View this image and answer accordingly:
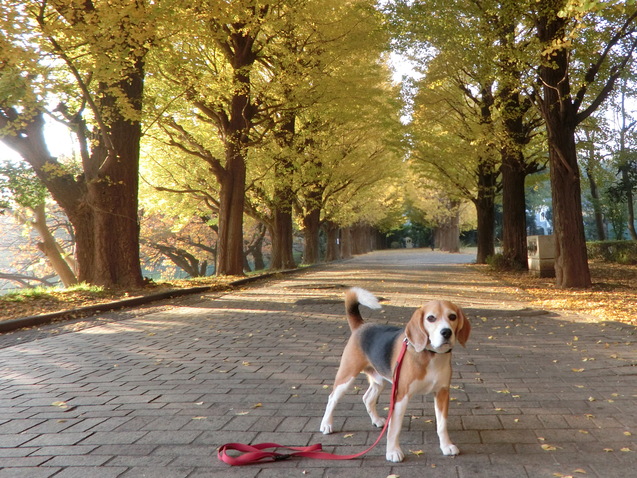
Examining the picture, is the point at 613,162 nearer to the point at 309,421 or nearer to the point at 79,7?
the point at 79,7

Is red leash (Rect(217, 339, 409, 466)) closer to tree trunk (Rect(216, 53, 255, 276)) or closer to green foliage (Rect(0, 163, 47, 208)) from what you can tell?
green foliage (Rect(0, 163, 47, 208))

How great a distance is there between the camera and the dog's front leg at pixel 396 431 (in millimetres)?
3340

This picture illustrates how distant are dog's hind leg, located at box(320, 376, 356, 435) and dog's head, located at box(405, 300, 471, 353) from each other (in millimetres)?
649

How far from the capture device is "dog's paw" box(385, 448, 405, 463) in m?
3.34

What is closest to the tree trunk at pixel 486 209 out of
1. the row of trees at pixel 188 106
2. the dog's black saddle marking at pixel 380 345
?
the row of trees at pixel 188 106

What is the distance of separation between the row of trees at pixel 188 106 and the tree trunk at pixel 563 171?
17.5ft

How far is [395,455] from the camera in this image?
3350 mm

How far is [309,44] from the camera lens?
19844mm

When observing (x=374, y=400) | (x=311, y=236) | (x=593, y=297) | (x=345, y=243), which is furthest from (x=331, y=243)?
(x=374, y=400)

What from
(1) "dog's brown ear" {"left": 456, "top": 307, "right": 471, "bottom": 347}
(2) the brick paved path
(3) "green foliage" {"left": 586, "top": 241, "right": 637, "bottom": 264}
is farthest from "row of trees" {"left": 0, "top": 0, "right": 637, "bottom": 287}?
(1) "dog's brown ear" {"left": 456, "top": 307, "right": 471, "bottom": 347}

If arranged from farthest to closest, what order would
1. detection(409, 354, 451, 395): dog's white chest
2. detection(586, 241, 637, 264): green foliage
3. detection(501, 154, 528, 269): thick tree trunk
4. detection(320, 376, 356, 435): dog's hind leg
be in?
detection(586, 241, 637, 264): green foliage, detection(501, 154, 528, 269): thick tree trunk, detection(320, 376, 356, 435): dog's hind leg, detection(409, 354, 451, 395): dog's white chest

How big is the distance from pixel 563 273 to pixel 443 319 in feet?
39.0

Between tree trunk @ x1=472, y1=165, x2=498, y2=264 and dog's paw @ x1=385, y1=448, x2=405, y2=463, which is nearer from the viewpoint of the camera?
dog's paw @ x1=385, y1=448, x2=405, y2=463

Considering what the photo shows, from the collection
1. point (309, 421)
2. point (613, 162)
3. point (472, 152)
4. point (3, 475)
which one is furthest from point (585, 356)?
point (613, 162)
